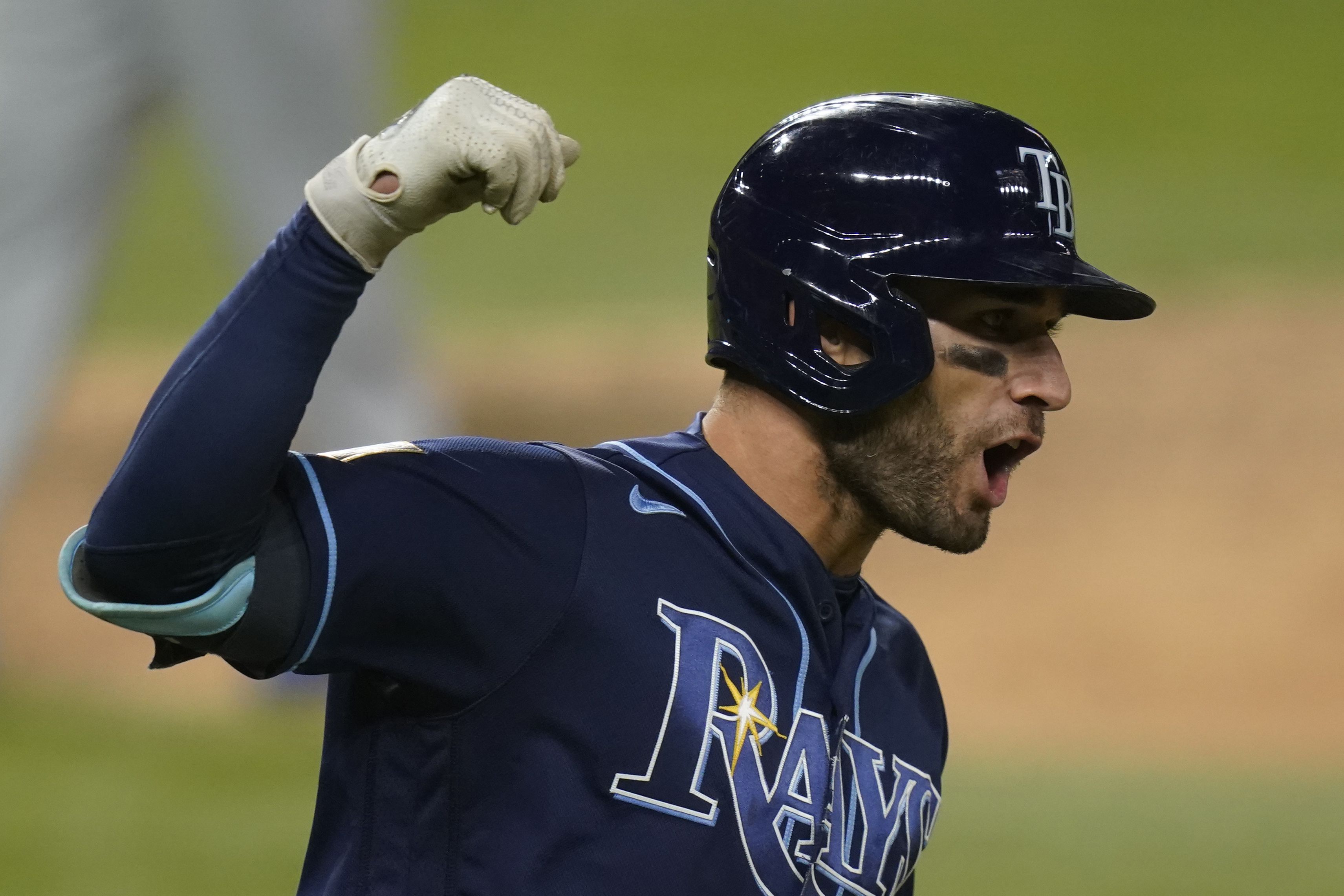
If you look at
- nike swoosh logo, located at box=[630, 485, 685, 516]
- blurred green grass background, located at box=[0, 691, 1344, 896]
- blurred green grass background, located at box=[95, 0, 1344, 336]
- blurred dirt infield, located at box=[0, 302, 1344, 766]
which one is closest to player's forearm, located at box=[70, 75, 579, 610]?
nike swoosh logo, located at box=[630, 485, 685, 516]

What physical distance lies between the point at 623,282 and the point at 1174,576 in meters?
4.47

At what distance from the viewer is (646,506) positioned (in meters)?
1.96

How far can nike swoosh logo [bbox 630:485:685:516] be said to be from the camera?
1.95 metres

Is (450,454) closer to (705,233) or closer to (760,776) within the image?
(760,776)

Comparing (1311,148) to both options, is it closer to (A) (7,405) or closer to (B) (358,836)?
(A) (7,405)

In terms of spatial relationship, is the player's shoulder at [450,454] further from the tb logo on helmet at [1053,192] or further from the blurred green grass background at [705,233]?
the blurred green grass background at [705,233]

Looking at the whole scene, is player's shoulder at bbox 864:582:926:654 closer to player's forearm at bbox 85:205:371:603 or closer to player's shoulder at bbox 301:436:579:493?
player's shoulder at bbox 301:436:579:493

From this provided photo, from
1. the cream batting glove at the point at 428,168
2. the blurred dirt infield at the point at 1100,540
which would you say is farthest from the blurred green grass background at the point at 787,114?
the cream batting glove at the point at 428,168

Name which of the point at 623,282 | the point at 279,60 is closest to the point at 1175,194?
the point at 623,282

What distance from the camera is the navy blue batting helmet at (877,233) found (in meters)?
2.06

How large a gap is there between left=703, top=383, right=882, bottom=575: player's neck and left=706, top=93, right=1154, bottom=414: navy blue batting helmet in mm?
55

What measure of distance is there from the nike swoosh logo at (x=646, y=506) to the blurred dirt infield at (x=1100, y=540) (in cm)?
355

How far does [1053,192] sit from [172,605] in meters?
1.17

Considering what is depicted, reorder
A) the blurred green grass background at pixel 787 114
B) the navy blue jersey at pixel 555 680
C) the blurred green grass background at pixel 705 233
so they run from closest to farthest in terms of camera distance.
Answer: the navy blue jersey at pixel 555 680
the blurred green grass background at pixel 705 233
the blurred green grass background at pixel 787 114
